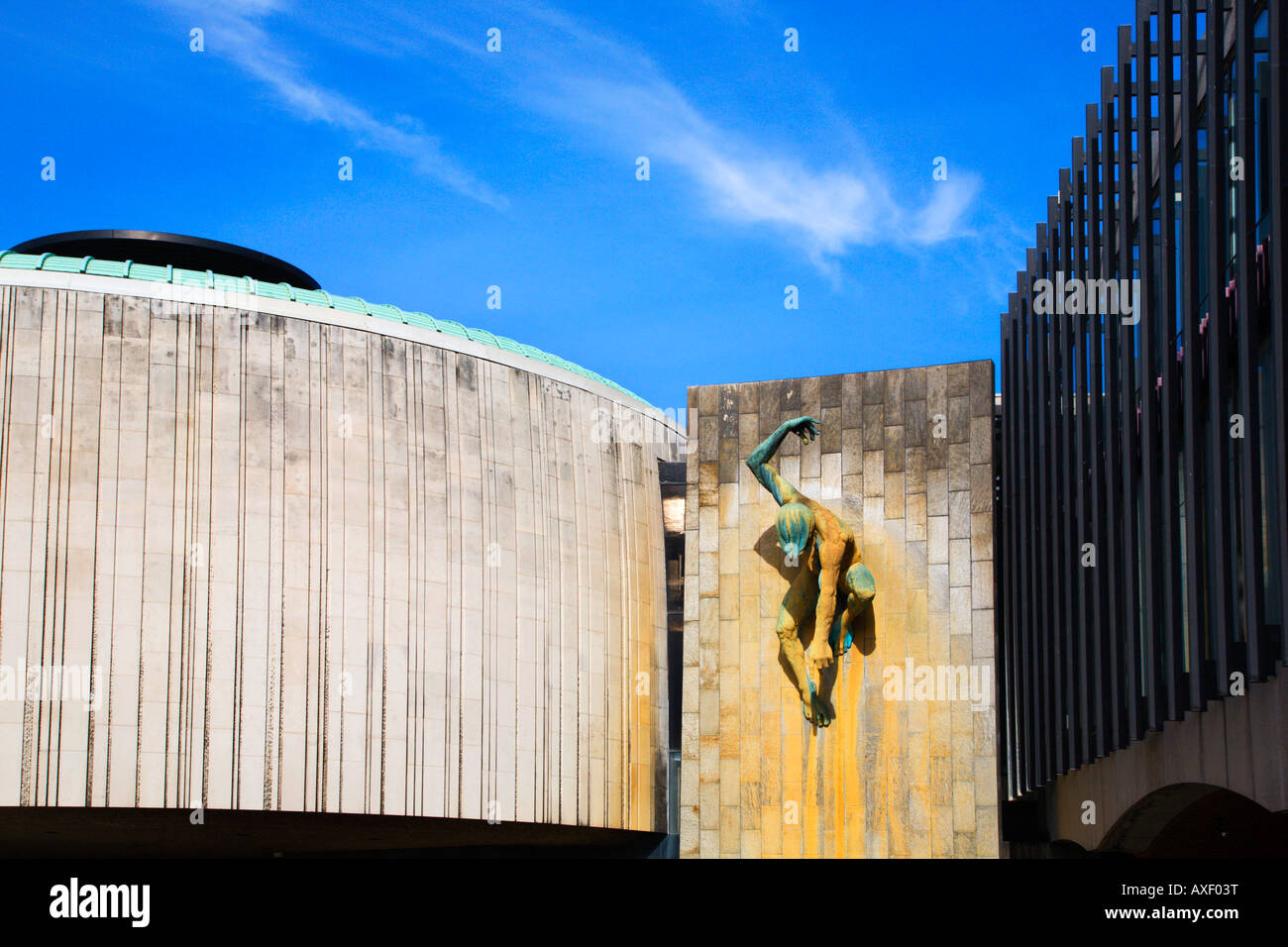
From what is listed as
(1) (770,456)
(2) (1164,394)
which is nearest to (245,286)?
(1) (770,456)

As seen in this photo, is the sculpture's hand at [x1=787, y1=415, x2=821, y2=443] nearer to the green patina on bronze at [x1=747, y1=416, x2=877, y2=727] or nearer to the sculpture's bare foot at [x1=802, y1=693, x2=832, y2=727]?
the green patina on bronze at [x1=747, y1=416, x2=877, y2=727]

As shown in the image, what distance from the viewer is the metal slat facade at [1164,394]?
16344 millimetres

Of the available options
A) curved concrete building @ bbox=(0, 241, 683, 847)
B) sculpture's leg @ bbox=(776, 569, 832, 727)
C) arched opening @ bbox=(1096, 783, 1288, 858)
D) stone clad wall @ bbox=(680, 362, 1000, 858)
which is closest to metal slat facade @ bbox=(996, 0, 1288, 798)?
arched opening @ bbox=(1096, 783, 1288, 858)

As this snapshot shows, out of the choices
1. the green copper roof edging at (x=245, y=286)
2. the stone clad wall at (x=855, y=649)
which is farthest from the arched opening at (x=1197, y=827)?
the green copper roof edging at (x=245, y=286)

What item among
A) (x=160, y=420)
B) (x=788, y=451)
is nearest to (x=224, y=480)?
(x=160, y=420)

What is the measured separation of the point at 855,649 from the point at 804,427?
4552 mm

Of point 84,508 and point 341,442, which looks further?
point 341,442

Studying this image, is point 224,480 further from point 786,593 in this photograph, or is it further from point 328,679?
point 786,593

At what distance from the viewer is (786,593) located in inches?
1246

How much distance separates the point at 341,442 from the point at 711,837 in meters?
11.2

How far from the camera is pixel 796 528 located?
101ft
